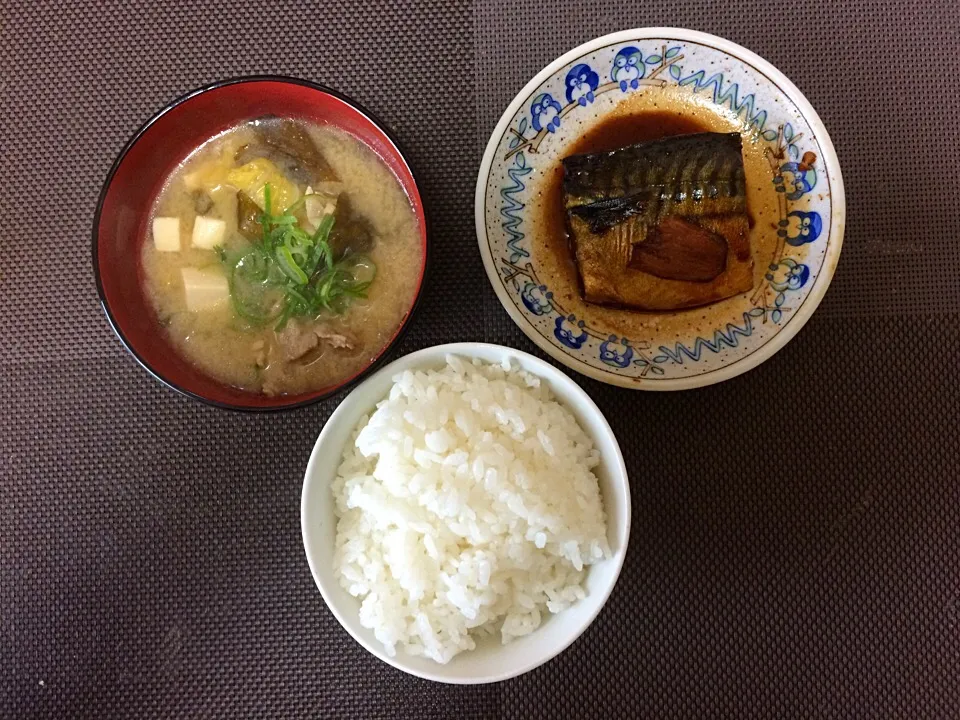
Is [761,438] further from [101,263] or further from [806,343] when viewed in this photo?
[101,263]

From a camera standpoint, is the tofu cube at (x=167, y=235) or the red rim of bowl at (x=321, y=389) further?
the tofu cube at (x=167, y=235)

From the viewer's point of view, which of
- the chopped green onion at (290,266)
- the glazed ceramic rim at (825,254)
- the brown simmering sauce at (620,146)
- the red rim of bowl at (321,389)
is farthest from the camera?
the brown simmering sauce at (620,146)

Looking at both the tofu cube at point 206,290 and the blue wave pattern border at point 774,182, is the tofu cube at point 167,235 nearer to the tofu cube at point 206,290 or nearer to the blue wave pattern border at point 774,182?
the tofu cube at point 206,290

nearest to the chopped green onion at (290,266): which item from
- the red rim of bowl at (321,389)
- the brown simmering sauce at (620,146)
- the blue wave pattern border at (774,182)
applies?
the red rim of bowl at (321,389)

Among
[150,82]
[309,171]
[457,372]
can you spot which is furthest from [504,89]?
[150,82]

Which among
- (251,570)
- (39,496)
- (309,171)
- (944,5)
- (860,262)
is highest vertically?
(944,5)

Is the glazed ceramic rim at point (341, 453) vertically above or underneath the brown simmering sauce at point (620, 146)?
underneath
